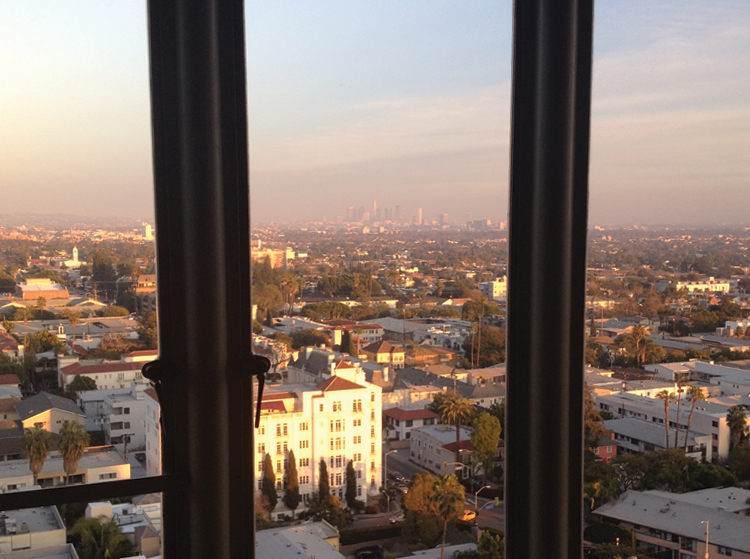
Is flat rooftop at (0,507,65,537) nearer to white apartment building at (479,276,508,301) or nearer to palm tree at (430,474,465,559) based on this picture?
palm tree at (430,474,465,559)

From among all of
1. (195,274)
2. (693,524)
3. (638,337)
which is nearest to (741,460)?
(693,524)

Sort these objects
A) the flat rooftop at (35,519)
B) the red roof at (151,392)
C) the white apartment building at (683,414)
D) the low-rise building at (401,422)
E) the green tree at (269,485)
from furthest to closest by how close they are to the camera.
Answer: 1. the white apartment building at (683,414)
2. the low-rise building at (401,422)
3. the green tree at (269,485)
4. the red roof at (151,392)
5. the flat rooftop at (35,519)

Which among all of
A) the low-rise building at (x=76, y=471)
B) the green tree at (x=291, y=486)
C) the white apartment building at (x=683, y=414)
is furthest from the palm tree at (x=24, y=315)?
the white apartment building at (x=683, y=414)

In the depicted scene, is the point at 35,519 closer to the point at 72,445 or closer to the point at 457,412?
the point at 72,445

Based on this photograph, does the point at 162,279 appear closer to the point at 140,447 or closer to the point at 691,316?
the point at 140,447

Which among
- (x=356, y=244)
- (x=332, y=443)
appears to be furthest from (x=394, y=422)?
(x=356, y=244)

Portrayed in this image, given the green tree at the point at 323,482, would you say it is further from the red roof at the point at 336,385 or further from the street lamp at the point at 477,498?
the street lamp at the point at 477,498

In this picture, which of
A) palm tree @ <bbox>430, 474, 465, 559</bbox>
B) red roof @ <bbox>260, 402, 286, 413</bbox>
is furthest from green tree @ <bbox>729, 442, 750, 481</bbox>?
red roof @ <bbox>260, 402, 286, 413</bbox>
